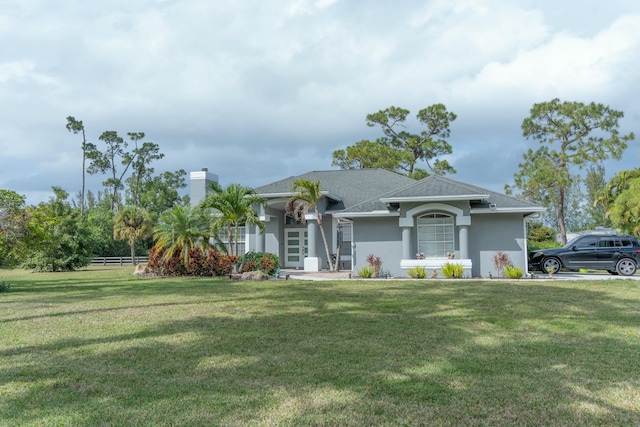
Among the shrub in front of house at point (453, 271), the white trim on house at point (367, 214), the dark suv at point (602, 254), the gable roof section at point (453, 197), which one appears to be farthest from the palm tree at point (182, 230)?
the dark suv at point (602, 254)

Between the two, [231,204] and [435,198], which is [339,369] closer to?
[435,198]

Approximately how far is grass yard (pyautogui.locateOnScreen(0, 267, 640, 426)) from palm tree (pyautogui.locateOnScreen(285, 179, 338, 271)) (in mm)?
11545

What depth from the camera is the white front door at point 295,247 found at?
2738 centimetres

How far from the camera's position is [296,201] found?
968 inches

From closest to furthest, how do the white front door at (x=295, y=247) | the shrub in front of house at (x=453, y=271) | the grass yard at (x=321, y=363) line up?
1. the grass yard at (x=321, y=363)
2. the shrub in front of house at (x=453, y=271)
3. the white front door at (x=295, y=247)

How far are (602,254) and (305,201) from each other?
1384 cm

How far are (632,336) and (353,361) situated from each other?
4830mm

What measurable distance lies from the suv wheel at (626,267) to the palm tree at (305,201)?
12.9 m

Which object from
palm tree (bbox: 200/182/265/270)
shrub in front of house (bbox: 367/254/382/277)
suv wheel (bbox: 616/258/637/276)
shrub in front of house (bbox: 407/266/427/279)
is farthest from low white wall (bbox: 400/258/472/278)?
palm tree (bbox: 200/182/265/270)

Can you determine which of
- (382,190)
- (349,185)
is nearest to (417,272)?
(382,190)

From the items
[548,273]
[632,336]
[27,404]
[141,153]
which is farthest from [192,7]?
[141,153]

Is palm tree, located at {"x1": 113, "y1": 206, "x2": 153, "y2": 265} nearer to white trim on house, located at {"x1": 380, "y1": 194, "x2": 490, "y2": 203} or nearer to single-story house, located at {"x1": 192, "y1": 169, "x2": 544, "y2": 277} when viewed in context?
single-story house, located at {"x1": 192, "y1": 169, "x2": 544, "y2": 277}

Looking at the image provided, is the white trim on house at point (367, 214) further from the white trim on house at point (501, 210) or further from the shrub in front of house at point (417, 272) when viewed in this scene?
the white trim on house at point (501, 210)

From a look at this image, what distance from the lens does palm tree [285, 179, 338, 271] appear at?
2255 cm
